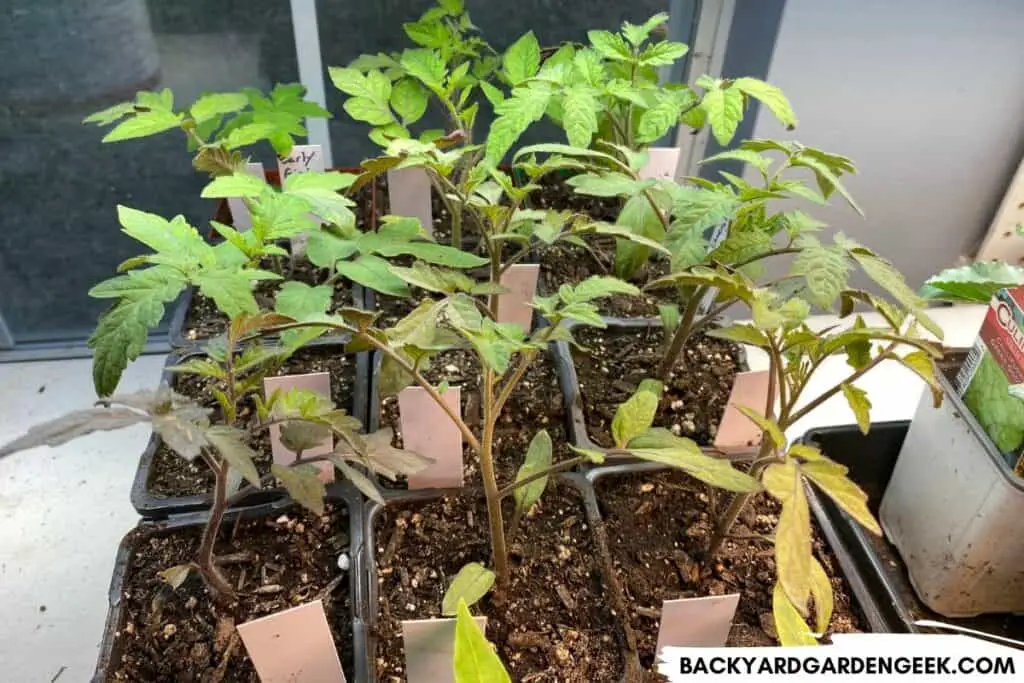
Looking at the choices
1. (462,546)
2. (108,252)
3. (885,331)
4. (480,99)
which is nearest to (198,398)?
(462,546)

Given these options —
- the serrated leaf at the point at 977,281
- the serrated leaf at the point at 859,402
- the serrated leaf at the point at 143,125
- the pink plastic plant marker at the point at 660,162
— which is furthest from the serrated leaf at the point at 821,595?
the serrated leaf at the point at 143,125

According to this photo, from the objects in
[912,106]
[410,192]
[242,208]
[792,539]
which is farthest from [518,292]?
[912,106]

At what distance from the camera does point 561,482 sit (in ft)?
3.26

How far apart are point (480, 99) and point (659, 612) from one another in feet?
3.32

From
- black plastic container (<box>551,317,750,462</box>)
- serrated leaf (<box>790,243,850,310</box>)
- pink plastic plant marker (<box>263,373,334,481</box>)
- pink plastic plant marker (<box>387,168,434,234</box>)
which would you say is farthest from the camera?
pink plastic plant marker (<box>387,168,434,234</box>)

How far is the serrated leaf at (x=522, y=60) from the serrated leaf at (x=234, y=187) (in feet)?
1.36

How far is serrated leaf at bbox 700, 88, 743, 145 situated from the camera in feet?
2.96

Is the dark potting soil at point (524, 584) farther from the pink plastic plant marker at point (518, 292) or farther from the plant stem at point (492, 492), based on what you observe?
the pink plastic plant marker at point (518, 292)

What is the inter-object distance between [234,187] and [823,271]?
1.99ft

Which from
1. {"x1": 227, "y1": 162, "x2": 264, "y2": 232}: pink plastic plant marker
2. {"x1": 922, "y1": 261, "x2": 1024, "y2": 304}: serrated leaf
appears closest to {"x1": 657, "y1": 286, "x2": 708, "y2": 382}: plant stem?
{"x1": 922, "y1": 261, "x2": 1024, "y2": 304}: serrated leaf

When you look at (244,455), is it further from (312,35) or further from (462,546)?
(312,35)

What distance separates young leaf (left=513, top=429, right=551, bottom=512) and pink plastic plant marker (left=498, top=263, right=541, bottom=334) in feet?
0.76

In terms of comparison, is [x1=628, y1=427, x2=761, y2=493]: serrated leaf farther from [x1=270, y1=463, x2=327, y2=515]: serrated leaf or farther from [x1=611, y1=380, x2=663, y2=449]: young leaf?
[x1=270, y1=463, x2=327, y2=515]: serrated leaf

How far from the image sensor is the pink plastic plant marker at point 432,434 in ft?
2.91
